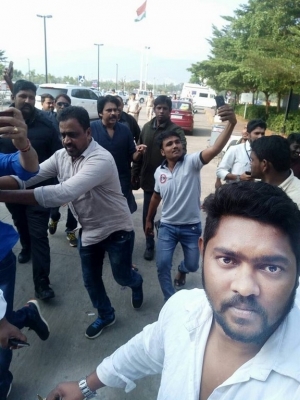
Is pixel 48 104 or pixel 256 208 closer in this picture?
pixel 256 208

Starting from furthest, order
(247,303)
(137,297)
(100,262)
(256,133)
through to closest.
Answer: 1. (256,133)
2. (137,297)
3. (100,262)
4. (247,303)

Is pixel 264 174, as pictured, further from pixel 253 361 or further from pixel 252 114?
pixel 252 114

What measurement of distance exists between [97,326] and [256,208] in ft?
7.44

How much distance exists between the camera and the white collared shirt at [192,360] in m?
1.05

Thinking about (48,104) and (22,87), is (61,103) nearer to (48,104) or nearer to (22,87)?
(48,104)

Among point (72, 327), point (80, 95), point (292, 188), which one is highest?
point (292, 188)

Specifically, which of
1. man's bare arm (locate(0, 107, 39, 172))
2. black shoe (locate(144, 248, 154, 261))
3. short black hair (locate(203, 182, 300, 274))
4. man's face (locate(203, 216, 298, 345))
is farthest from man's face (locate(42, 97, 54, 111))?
man's face (locate(203, 216, 298, 345))

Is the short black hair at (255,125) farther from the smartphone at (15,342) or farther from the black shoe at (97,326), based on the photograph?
the smartphone at (15,342)

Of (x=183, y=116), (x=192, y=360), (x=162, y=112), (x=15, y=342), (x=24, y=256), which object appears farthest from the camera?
(x=183, y=116)

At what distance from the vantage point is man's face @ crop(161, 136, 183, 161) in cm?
317

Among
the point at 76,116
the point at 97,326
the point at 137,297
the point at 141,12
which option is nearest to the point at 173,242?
the point at 137,297

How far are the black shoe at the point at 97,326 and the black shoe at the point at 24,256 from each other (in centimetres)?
150

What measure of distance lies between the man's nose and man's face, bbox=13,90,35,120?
2.98 meters

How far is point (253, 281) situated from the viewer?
40.4 inches
